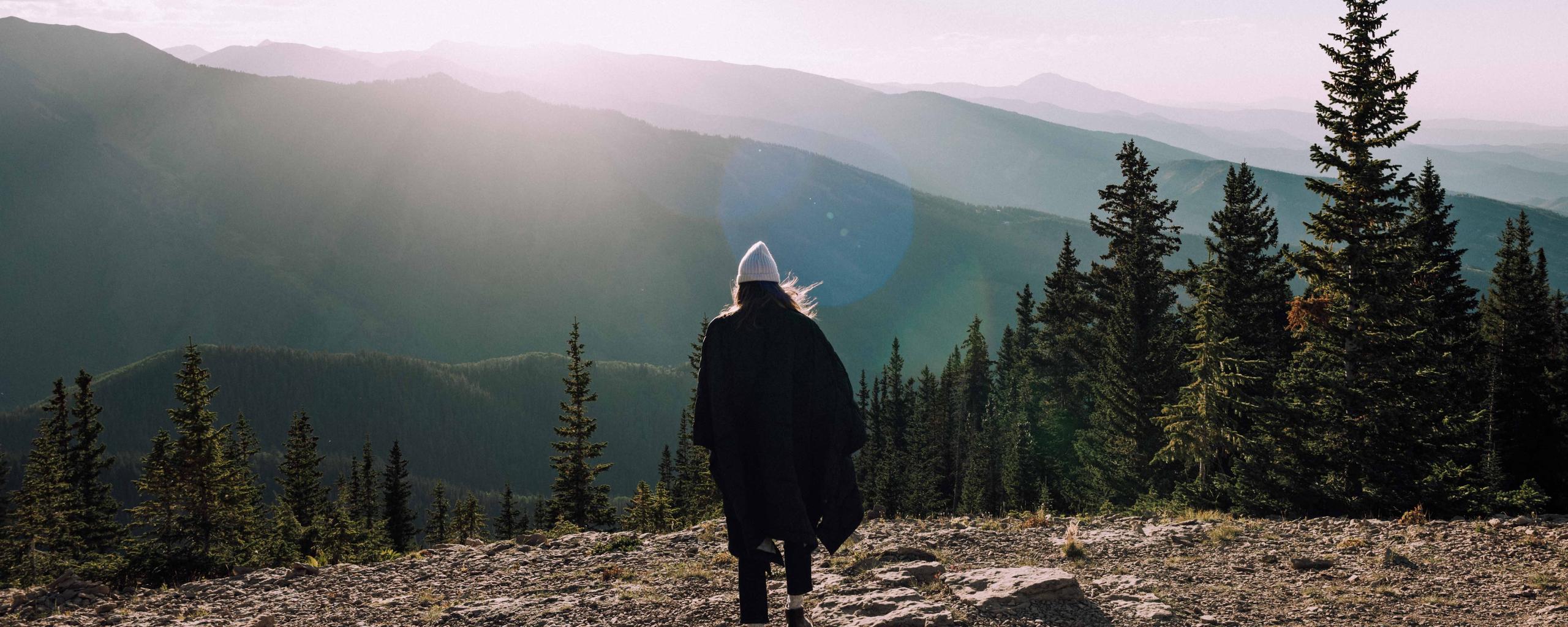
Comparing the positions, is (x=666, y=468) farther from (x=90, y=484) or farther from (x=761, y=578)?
(x=761, y=578)

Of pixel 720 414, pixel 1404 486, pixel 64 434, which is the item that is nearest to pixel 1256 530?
pixel 720 414

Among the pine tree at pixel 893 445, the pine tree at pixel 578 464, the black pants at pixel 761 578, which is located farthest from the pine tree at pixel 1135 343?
the pine tree at pixel 893 445

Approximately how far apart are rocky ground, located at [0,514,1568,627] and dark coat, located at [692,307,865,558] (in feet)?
6.12

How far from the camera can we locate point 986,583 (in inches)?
356

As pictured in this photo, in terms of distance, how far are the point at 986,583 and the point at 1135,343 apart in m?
24.8

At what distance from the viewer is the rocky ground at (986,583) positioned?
8.20 metres

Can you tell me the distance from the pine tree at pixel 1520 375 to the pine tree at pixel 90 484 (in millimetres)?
62649

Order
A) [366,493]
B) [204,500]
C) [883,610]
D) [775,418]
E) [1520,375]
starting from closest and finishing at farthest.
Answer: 1. [775,418]
2. [883,610]
3. [1520,375]
4. [204,500]
5. [366,493]

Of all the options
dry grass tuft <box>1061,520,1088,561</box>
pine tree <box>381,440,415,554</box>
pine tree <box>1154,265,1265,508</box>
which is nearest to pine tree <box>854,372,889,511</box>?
pine tree <box>1154,265,1265,508</box>

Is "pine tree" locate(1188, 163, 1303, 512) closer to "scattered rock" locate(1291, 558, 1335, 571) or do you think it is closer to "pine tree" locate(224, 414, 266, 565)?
"scattered rock" locate(1291, 558, 1335, 571)

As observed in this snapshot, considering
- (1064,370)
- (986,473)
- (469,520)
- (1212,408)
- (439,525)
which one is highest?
(1064,370)

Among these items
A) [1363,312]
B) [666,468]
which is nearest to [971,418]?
[666,468]

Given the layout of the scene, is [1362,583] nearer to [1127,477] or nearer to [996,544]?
[996,544]

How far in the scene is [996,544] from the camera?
1191 centimetres
